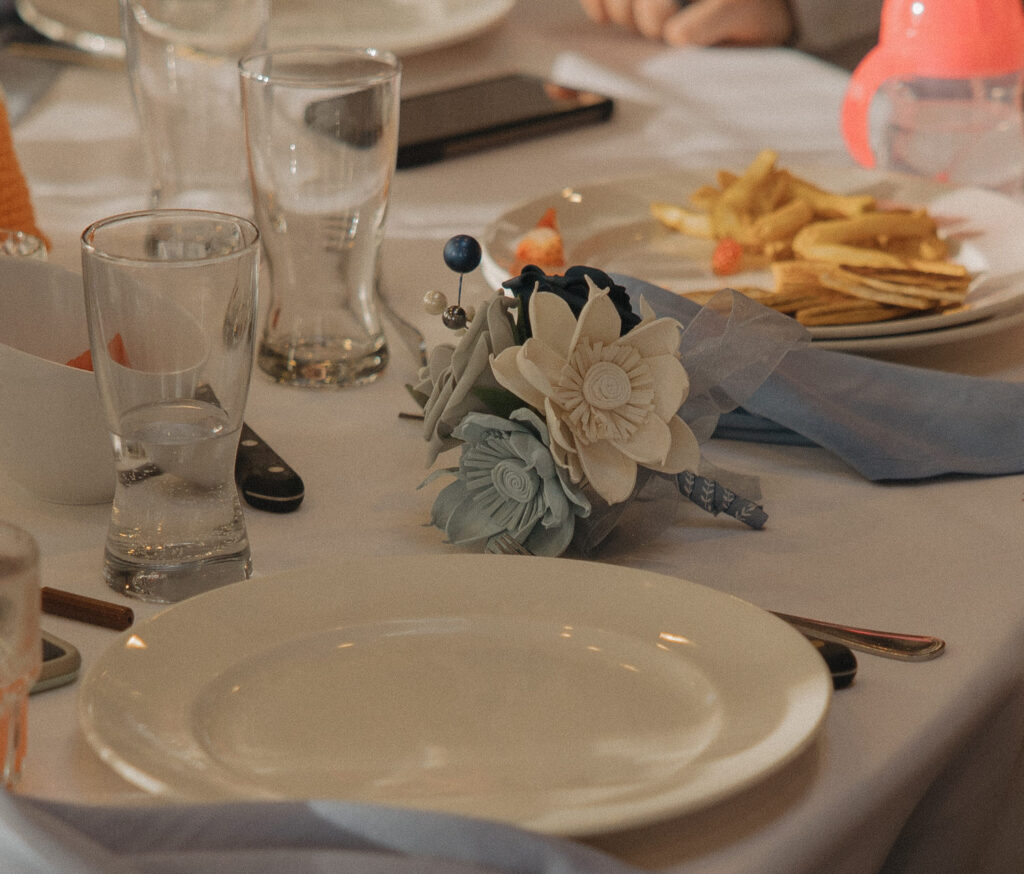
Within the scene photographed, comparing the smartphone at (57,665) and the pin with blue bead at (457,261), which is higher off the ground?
the pin with blue bead at (457,261)

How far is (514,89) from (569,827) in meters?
1.18

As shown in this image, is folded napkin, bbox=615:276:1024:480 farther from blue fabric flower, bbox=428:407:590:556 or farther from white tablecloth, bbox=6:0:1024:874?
blue fabric flower, bbox=428:407:590:556

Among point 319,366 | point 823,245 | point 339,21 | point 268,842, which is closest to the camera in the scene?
point 268,842

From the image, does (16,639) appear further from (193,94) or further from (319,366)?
(193,94)

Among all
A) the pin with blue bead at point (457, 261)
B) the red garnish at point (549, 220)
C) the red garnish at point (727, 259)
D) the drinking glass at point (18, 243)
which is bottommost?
the red garnish at point (727, 259)

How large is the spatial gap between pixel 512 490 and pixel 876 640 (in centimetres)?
18

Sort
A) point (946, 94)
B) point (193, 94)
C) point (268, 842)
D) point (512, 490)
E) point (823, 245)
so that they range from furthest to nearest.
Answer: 1. point (946, 94)
2. point (193, 94)
3. point (823, 245)
4. point (512, 490)
5. point (268, 842)

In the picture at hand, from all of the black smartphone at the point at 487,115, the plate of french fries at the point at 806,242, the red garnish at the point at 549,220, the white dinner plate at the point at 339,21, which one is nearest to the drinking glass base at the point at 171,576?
the plate of french fries at the point at 806,242

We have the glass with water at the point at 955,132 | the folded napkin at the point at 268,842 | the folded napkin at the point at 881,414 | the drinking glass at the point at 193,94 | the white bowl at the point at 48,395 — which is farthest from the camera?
the glass with water at the point at 955,132

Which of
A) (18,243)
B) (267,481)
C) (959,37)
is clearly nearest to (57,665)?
(267,481)

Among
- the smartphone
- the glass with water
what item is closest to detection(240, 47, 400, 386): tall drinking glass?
the smartphone

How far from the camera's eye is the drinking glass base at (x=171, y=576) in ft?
1.85

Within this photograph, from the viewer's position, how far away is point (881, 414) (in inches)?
28.6

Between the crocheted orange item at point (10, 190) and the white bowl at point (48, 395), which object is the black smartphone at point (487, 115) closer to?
the crocheted orange item at point (10, 190)
